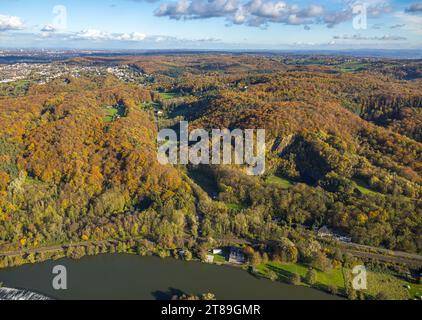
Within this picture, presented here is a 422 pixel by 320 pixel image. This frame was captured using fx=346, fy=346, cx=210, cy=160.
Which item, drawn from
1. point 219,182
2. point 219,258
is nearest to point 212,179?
point 219,182

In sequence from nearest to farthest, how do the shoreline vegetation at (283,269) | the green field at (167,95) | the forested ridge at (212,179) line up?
the shoreline vegetation at (283,269) → the forested ridge at (212,179) → the green field at (167,95)

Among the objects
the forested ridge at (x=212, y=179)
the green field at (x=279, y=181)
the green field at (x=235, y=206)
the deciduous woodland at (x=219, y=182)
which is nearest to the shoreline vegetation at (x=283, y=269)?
the deciduous woodland at (x=219, y=182)

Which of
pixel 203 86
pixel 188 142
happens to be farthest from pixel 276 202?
pixel 203 86

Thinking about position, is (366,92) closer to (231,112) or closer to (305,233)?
(231,112)

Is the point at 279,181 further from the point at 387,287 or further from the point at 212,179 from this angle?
the point at 387,287

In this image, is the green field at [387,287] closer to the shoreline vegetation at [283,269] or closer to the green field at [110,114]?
the shoreline vegetation at [283,269]

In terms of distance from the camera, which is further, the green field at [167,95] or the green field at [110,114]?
the green field at [167,95]
